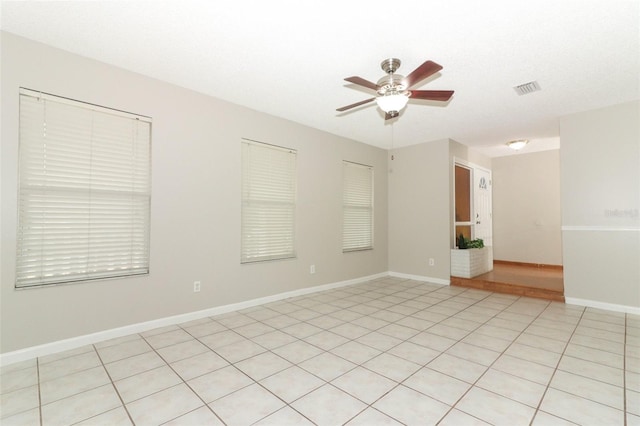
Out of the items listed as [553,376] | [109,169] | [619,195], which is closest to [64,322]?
[109,169]

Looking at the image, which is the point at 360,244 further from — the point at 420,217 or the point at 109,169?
the point at 109,169

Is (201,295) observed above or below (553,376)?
above

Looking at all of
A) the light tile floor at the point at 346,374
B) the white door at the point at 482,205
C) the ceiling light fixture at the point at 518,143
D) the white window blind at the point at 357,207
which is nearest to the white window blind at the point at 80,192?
the light tile floor at the point at 346,374

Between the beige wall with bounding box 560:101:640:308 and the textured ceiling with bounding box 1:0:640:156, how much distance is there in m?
0.41

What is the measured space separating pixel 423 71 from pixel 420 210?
13.0 ft

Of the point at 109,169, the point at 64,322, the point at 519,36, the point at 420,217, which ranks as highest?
the point at 519,36

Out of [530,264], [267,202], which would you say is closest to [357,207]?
[267,202]

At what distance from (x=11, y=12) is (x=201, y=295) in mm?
3067

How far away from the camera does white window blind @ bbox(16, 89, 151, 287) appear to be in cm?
260

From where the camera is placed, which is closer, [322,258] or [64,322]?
[64,322]

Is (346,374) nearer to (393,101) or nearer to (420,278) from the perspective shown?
(393,101)

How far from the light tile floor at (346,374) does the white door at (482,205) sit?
3.29 metres

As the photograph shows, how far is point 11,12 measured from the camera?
228cm

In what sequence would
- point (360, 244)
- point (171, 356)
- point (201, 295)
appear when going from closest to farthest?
point (171, 356)
point (201, 295)
point (360, 244)
